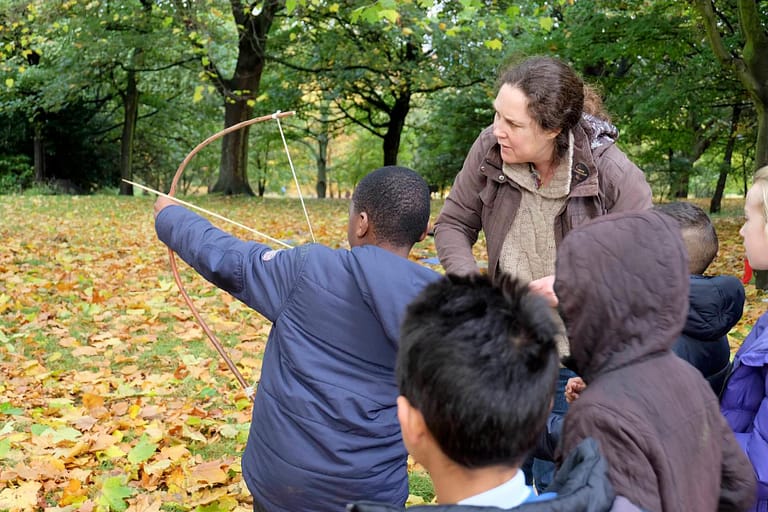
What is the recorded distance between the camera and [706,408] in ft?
5.64

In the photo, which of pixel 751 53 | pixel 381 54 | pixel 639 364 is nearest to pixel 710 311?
pixel 639 364

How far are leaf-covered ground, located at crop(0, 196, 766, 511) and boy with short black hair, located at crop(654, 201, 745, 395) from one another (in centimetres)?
209

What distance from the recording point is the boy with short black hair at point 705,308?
2.79 metres

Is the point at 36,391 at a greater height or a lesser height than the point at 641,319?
lesser

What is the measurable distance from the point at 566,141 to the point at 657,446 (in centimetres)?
134

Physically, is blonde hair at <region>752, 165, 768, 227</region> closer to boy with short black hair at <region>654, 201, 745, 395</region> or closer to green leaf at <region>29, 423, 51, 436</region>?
boy with short black hair at <region>654, 201, 745, 395</region>

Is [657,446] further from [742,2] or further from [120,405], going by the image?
[742,2]

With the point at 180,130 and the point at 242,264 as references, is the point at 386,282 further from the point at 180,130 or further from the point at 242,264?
the point at 180,130

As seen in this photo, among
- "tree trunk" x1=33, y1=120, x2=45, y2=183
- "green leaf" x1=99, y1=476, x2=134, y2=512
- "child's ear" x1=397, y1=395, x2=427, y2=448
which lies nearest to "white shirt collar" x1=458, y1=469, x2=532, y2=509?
"child's ear" x1=397, y1=395, x2=427, y2=448

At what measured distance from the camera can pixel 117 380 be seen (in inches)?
199

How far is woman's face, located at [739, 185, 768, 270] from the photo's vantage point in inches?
91.0

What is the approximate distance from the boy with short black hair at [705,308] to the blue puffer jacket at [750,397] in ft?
1.41

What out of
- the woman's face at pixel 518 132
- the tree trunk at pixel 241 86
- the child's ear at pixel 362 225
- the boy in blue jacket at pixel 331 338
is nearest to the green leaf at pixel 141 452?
the boy in blue jacket at pixel 331 338

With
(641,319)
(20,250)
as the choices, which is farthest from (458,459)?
(20,250)
